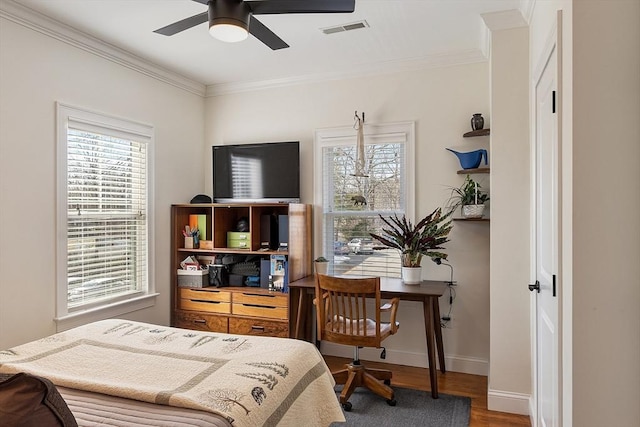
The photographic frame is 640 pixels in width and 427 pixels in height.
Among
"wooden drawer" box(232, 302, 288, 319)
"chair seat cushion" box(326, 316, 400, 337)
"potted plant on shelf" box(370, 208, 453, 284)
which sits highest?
"potted plant on shelf" box(370, 208, 453, 284)

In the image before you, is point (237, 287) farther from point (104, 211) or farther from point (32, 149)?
point (32, 149)

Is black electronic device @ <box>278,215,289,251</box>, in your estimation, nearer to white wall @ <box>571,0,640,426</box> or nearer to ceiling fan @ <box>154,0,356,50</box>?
ceiling fan @ <box>154,0,356,50</box>

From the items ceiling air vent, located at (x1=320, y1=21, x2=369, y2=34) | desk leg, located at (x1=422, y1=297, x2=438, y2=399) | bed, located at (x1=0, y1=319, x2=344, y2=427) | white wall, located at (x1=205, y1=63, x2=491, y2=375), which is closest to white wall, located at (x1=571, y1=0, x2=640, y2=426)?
bed, located at (x1=0, y1=319, x2=344, y2=427)

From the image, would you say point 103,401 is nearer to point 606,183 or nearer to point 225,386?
point 225,386

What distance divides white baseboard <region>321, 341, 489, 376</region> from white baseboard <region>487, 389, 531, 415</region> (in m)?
0.62

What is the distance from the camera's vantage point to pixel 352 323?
2965mm

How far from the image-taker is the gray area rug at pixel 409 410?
2715 mm

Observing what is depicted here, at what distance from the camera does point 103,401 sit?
156 centimetres

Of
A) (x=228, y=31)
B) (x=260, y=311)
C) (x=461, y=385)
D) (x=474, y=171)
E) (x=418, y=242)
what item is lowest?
(x=461, y=385)

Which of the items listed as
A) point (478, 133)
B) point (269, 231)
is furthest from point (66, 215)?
point (478, 133)

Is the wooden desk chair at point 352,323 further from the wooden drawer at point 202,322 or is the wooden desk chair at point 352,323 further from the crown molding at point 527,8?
the crown molding at point 527,8

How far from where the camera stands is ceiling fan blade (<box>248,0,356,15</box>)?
204 centimetres


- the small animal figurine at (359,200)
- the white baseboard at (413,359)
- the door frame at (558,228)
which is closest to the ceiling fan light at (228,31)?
the door frame at (558,228)

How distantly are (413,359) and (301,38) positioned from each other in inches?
111
